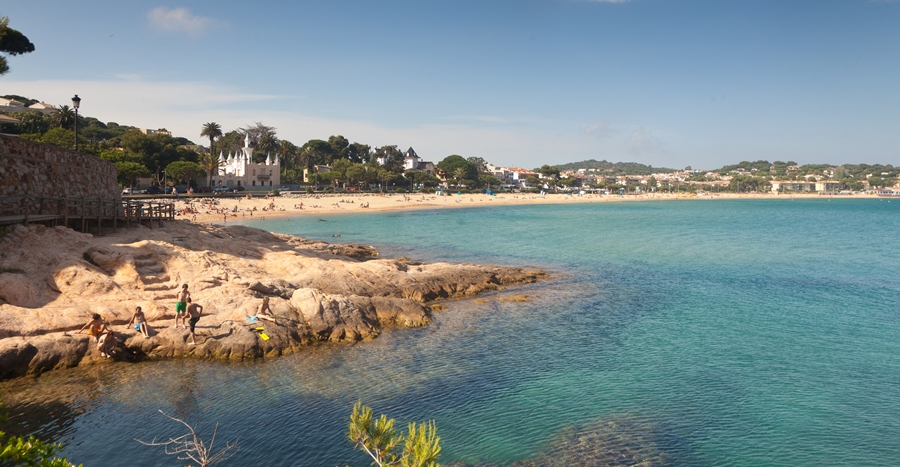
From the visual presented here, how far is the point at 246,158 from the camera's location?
104 m

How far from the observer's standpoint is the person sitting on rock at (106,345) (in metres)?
16.2

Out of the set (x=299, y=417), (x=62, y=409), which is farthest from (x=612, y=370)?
(x=62, y=409)

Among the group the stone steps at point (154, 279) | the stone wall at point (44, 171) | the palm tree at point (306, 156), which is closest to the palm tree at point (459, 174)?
the palm tree at point (306, 156)

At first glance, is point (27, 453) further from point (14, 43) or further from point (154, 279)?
point (14, 43)

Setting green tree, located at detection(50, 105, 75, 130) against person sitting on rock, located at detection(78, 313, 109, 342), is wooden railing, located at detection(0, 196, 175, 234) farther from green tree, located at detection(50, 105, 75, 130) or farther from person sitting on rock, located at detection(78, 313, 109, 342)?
green tree, located at detection(50, 105, 75, 130)

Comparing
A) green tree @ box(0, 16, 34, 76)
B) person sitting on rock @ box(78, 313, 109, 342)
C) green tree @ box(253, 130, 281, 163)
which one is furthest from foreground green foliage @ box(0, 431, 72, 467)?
green tree @ box(253, 130, 281, 163)

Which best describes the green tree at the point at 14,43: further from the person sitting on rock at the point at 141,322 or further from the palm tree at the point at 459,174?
the palm tree at the point at 459,174

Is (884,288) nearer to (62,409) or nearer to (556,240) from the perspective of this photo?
(556,240)

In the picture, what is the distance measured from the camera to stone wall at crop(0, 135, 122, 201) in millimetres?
19938

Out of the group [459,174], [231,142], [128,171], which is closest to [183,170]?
[128,171]

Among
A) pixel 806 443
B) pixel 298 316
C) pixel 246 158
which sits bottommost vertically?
pixel 806 443

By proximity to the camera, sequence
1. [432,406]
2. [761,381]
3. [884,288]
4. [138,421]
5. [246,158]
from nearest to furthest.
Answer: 1. [138,421]
2. [432,406]
3. [761,381]
4. [884,288]
5. [246,158]

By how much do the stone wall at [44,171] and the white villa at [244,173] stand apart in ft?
247

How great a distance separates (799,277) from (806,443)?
85.4 feet
